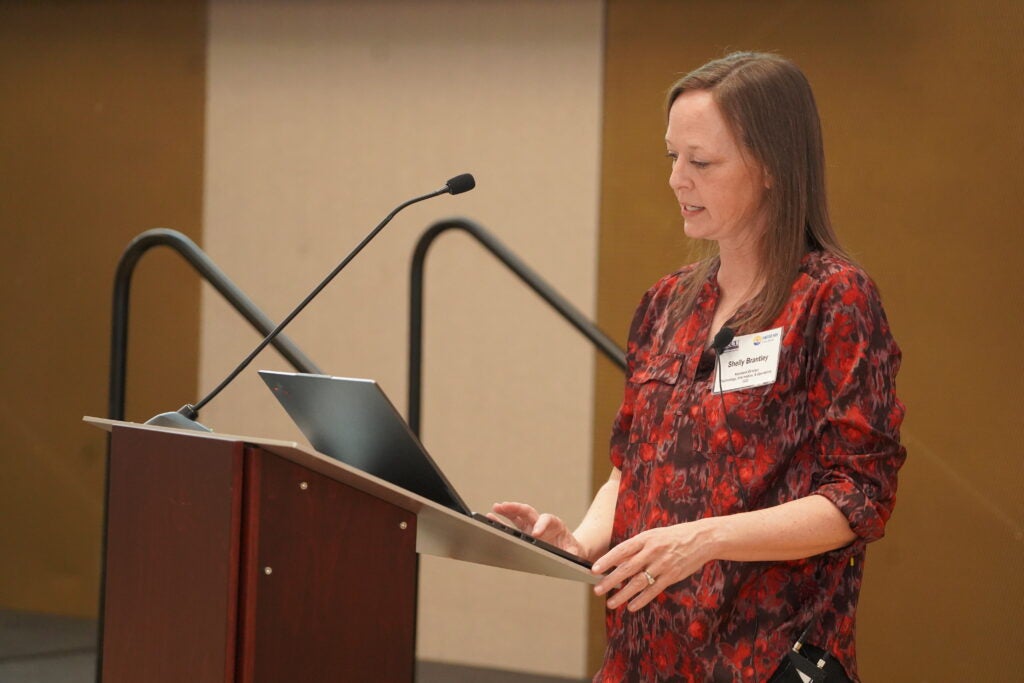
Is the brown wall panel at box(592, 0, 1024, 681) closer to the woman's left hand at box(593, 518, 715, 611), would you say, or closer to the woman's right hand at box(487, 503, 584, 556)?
the woman's right hand at box(487, 503, 584, 556)

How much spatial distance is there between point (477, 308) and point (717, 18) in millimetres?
1354

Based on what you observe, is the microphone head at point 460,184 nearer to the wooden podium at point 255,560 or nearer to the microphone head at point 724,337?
the microphone head at point 724,337

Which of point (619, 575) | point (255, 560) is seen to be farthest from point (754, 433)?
point (255, 560)

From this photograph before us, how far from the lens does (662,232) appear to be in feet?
13.8

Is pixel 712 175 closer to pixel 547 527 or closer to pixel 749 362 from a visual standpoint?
pixel 749 362

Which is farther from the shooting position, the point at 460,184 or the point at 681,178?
the point at 460,184

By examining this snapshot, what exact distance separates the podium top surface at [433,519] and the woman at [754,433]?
0.25 ft

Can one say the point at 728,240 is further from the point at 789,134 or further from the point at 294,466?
the point at 294,466

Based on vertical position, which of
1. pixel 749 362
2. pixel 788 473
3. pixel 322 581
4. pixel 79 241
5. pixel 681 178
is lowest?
pixel 322 581

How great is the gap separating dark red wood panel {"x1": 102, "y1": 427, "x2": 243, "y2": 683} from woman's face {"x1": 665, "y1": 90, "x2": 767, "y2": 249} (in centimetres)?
73

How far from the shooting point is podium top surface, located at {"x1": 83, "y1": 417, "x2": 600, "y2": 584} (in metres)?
1.32

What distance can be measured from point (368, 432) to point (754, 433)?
508 mm

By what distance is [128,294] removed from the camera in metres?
3.12

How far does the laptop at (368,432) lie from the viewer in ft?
4.58
